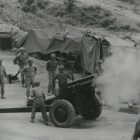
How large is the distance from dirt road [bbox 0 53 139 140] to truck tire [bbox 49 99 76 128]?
217 mm

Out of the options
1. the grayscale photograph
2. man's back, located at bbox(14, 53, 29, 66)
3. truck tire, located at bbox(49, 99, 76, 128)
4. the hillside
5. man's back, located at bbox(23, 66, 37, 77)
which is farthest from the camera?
the hillside

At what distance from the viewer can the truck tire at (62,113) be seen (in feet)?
46.8

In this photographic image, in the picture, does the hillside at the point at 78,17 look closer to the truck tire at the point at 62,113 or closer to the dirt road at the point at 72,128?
the dirt road at the point at 72,128

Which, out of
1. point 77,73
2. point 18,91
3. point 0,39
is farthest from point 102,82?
point 0,39

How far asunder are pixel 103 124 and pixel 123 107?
2.73 m

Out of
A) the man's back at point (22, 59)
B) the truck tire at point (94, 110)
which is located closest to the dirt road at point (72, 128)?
the truck tire at point (94, 110)

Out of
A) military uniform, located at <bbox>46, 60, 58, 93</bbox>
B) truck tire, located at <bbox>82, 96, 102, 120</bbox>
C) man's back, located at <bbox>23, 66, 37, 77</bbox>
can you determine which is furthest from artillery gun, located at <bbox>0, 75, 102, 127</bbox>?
military uniform, located at <bbox>46, 60, 58, 93</bbox>

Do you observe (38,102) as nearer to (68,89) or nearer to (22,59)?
(68,89)

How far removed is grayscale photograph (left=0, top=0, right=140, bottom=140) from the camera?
1409 cm

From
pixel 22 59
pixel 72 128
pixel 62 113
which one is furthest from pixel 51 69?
pixel 72 128

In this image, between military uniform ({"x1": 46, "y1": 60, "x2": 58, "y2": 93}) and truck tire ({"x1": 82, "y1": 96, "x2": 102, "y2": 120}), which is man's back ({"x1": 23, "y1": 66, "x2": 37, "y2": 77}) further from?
truck tire ({"x1": 82, "y1": 96, "x2": 102, "y2": 120})

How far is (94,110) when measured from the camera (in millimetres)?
15883

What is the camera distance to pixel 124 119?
16094 mm

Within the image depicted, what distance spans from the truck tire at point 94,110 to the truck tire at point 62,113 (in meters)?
1.51
